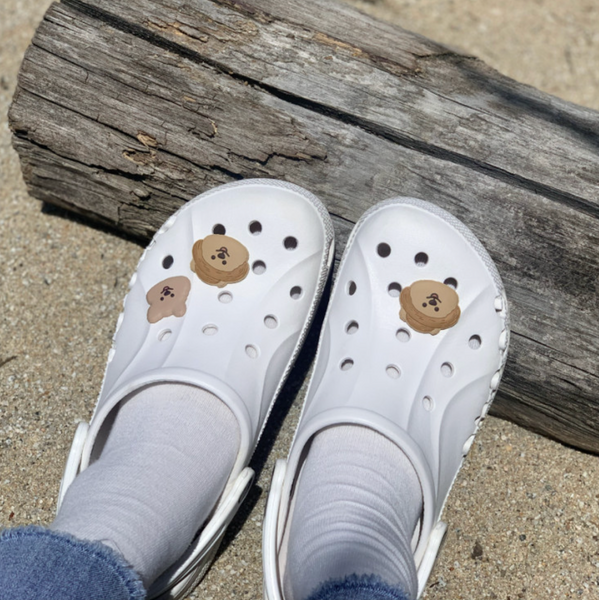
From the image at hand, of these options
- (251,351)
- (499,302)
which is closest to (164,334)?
(251,351)

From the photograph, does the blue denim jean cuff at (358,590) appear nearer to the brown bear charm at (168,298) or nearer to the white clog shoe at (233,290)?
the white clog shoe at (233,290)

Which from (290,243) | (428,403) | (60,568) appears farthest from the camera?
(290,243)

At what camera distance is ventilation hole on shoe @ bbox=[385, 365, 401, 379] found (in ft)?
4.47

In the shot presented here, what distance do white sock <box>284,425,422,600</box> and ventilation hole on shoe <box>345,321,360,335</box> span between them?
0.25 meters

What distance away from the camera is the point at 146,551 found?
100cm

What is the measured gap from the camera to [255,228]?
1.48 m

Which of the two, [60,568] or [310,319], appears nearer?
[60,568]

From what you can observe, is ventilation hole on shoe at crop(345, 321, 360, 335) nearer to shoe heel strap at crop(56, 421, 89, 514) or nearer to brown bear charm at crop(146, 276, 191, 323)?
brown bear charm at crop(146, 276, 191, 323)

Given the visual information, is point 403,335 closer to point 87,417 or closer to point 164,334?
point 164,334

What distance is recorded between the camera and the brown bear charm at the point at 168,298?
1.43m

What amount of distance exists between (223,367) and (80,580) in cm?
52

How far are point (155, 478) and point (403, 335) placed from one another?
0.62 m

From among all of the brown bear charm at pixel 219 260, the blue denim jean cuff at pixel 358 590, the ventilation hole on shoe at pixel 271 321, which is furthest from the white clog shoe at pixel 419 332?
the blue denim jean cuff at pixel 358 590

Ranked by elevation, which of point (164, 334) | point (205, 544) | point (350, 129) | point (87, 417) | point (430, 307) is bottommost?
point (87, 417)
